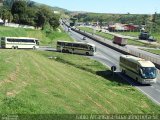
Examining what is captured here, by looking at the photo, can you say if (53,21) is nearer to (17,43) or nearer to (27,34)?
(27,34)

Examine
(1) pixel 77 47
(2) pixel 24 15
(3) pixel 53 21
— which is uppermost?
(2) pixel 24 15

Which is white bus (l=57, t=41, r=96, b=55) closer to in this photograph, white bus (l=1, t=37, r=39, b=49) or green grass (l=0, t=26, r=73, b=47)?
white bus (l=1, t=37, r=39, b=49)

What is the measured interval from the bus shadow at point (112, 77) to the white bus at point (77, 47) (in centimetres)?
2066

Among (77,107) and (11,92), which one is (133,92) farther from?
(11,92)

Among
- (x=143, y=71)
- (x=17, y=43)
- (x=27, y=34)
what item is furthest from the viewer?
(x=27, y=34)

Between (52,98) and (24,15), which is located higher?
(24,15)

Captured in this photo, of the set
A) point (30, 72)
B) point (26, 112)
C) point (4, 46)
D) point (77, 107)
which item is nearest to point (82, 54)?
point (4, 46)

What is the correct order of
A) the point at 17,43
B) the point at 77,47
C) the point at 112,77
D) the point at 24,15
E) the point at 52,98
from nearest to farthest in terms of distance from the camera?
the point at 52,98 → the point at 112,77 → the point at 17,43 → the point at 77,47 → the point at 24,15

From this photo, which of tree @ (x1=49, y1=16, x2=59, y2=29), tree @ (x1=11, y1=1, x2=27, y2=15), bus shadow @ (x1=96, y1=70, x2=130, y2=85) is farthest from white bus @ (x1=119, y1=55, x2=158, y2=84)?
tree @ (x1=49, y1=16, x2=59, y2=29)

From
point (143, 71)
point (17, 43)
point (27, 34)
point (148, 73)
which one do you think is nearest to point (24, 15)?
point (27, 34)

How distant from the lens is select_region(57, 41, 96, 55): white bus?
7481cm

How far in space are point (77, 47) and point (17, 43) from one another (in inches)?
503

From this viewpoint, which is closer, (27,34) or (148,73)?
(148,73)

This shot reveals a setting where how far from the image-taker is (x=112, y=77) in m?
49.4
